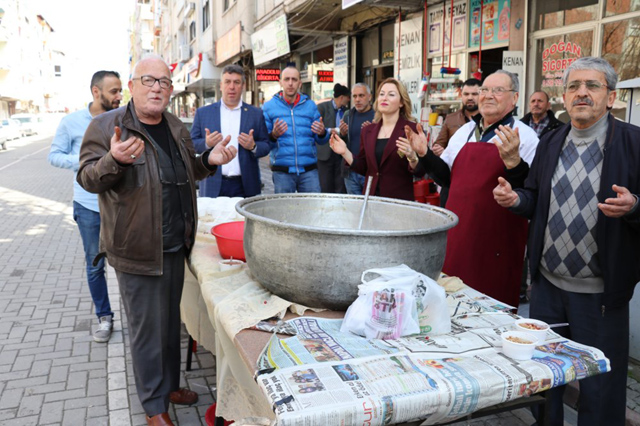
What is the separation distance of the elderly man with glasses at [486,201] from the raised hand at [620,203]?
0.93 m

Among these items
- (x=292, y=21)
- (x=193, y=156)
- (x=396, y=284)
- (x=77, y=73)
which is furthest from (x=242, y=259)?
(x=77, y=73)

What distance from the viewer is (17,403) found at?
3414 mm

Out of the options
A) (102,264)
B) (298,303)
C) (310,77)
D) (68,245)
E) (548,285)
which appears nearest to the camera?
(298,303)

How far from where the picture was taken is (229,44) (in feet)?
62.2

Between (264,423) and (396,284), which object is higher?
(396,284)

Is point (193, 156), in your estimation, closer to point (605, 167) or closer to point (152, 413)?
point (152, 413)

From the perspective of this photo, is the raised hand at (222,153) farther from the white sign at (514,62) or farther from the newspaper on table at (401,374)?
the white sign at (514,62)

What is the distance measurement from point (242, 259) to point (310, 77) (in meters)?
13.9

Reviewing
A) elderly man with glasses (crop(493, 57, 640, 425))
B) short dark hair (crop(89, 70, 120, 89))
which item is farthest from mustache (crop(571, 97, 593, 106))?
short dark hair (crop(89, 70, 120, 89))

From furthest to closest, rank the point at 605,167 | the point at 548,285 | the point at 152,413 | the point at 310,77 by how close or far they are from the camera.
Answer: the point at 310,77 → the point at 152,413 → the point at 548,285 → the point at 605,167

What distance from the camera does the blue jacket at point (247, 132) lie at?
200 inches

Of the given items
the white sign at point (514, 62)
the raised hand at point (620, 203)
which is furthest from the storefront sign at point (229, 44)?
the raised hand at point (620, 203)

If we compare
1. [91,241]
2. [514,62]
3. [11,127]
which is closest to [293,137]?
[91,241]

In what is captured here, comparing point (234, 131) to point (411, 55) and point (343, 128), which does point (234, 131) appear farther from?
point (411, 55)
